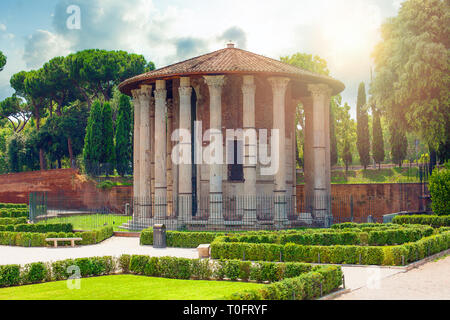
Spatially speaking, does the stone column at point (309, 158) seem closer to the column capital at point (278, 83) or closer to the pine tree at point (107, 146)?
the column capital at point (278, 83)

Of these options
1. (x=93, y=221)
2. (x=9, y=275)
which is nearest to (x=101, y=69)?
(x=93, y=221)

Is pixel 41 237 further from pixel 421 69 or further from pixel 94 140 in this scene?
pixel 94 140

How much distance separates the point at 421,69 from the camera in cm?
3055

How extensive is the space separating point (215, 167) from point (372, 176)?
851 inches

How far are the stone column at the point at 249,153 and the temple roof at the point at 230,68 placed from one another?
94 centimetres

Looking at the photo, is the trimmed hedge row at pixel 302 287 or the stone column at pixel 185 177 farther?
the stone column at pixel 185 177

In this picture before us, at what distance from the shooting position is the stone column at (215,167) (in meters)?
25.2

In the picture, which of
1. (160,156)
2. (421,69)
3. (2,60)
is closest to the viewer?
(160,156)

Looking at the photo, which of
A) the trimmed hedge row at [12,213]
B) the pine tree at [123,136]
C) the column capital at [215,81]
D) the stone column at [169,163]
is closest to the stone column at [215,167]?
the column capital at [215,81]

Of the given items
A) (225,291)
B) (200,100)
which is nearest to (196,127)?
(200,100)

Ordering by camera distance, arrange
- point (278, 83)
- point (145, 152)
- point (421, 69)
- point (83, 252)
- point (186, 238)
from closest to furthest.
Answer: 1. point (83, 252)
2. point (186, 238)
3. point (278, 83)
4. point (145, 152)
5. point (421, 69)

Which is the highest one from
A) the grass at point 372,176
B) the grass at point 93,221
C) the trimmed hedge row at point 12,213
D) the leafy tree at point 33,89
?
the leafy tree at point 33,89

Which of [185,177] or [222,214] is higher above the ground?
[185,177]
